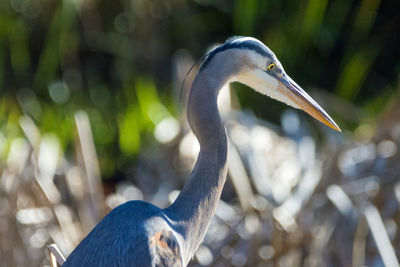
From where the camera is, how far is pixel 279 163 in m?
→ 4.48

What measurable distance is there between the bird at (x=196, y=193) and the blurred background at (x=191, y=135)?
3.05 ft

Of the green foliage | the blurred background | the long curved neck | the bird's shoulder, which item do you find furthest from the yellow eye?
the green foliage

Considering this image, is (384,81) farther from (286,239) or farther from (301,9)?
(286,239)

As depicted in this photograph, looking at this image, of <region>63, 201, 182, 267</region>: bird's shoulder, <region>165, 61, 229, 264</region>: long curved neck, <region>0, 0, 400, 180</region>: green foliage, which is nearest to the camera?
<region>63, 201, 182, 267</region>: bird's shoulder

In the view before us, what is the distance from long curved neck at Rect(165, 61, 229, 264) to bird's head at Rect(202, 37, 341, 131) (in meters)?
0.07

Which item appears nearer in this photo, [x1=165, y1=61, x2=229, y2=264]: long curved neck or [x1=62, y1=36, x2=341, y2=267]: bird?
[x1=62, y1=36, x2=341, y2=267]: bird

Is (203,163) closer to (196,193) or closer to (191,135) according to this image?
(196,193)

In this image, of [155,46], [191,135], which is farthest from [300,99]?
[155,46]

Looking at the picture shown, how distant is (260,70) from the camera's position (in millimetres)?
2727

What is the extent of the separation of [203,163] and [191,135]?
6.65ft

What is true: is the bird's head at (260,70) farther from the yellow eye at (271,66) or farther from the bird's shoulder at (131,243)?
the bird's shoulder at (131,243)

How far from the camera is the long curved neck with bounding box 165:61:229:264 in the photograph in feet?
8.62

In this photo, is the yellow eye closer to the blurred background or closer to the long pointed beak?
the long pointed beak

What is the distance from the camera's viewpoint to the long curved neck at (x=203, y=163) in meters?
2.63
